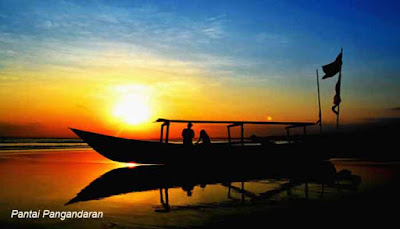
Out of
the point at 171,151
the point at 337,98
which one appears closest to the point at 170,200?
the point at 171,151

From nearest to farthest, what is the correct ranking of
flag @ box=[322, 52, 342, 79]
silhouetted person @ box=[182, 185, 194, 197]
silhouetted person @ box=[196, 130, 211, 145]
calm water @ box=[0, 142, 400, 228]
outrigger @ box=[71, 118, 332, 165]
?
1. calm water @ box=[0, 142, 400, 228]
2. silhouetted person @ box=[182, 185, 194, 197]
3. outrigger @ box=[71, 118, 332, 165]
4. silhouetted person @ box=[196, 130, 211, 145]
5. flag @ box=[322, 52, 342, 79]

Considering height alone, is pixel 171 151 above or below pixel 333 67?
below

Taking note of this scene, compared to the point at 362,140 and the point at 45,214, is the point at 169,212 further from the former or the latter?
the point at 362,140

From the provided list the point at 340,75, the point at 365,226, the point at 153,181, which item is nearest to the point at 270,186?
the point at 153,181

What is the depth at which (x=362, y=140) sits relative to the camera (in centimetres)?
3209

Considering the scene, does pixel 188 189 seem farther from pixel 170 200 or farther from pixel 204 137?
pixel 204 137

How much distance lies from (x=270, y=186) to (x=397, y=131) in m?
27.6

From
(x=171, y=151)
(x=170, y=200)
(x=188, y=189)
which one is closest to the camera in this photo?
(x=170, y=200)

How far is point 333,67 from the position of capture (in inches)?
876

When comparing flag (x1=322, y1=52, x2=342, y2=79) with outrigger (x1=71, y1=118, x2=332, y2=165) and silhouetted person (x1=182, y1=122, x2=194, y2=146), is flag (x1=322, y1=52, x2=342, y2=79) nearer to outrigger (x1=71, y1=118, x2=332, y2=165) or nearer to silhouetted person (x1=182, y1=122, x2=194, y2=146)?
outrigger (x1=71, y1=118, x2=332, y2=165)

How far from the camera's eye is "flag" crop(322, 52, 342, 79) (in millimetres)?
22031

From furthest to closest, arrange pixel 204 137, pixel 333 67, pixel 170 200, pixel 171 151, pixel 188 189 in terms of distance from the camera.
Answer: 1. pixel 333 67
2. pixel 204 137
3. pixel 171 151
4. pixel 188 189
5. pixel 170 200

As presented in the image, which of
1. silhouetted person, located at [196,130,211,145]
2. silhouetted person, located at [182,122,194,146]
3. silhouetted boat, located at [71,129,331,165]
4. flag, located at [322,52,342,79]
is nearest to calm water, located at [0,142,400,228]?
silhouetted boat, located at [71,129,331,165]

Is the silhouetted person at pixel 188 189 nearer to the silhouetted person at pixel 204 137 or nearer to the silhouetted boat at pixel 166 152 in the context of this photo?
the silhouetted boat at pixel 166 152
